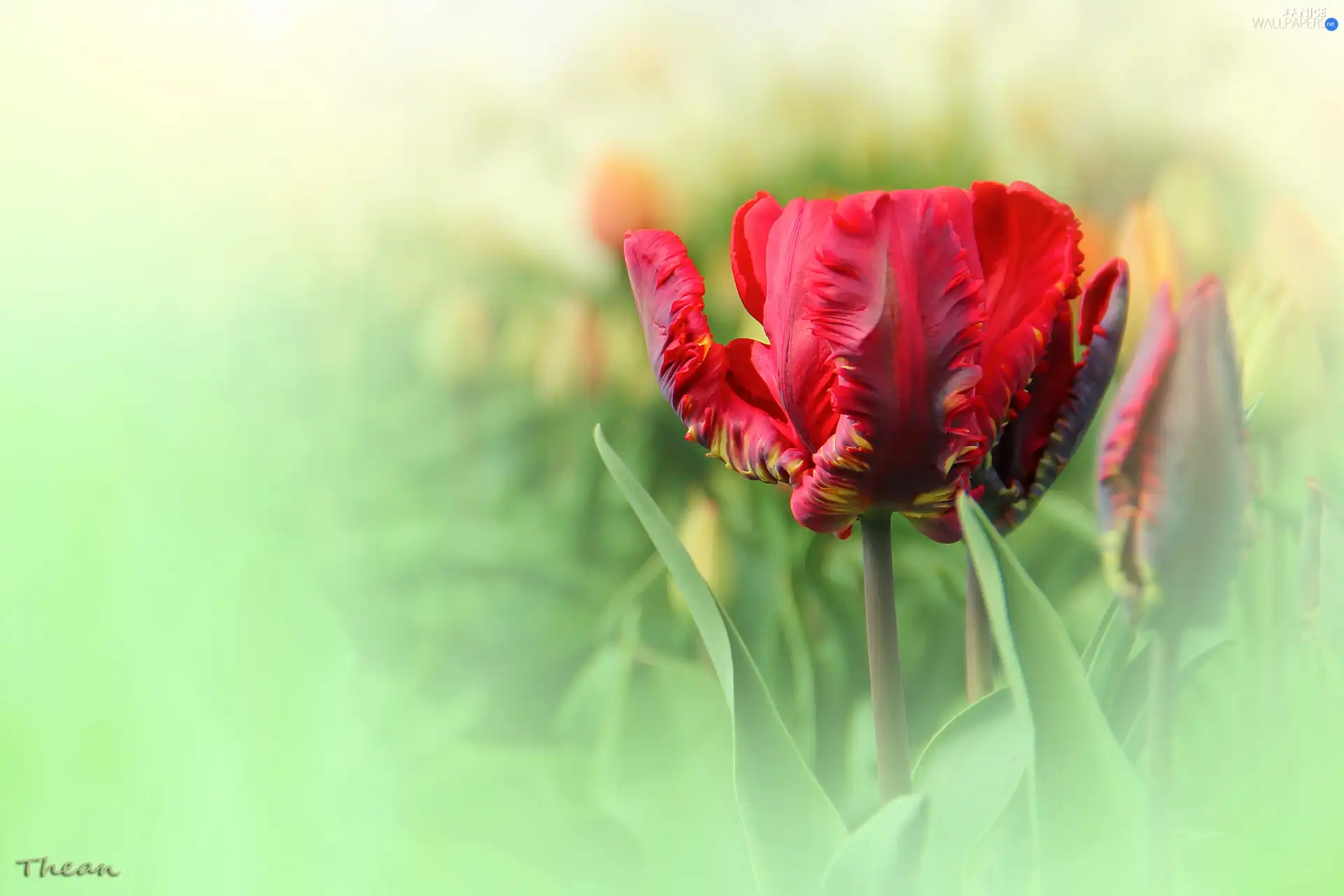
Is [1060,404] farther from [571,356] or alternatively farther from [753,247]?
[571,356]

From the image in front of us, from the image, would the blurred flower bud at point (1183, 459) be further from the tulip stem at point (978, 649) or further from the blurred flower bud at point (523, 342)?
the blurred flower bud at point (523, 342)

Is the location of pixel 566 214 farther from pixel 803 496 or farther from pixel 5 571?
pixel 5 571

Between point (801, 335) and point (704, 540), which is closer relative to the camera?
point (801, 335)

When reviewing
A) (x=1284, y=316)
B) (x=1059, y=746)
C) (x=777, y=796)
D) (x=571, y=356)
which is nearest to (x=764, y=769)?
(x=777, y=796)

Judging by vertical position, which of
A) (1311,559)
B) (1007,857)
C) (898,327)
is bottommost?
(1007,857)

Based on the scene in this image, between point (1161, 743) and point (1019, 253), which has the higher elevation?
point (1019, 253)

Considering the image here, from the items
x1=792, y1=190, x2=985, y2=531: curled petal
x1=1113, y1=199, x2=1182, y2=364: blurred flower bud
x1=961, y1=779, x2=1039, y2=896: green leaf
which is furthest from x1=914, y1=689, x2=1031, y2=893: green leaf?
x1=1113, y1=199, x2=1182, y2=364: blurred flower bud

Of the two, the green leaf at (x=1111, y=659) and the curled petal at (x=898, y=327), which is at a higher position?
the curled petal at (x=898, y=327)

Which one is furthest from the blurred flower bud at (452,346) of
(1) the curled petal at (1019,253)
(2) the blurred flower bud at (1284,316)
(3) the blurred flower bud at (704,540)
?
(2) the blurred flower bud at (1284,316)
